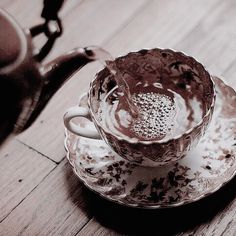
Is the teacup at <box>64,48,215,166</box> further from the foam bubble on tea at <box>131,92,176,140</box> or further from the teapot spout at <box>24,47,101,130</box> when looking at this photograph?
the teapot spout at <box>24,47,101,130</box>

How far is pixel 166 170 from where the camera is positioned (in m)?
0.80

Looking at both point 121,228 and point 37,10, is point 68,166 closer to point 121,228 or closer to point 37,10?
A: point 121,228

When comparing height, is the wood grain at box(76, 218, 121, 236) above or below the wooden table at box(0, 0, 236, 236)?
below

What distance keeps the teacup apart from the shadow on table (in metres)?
0.07

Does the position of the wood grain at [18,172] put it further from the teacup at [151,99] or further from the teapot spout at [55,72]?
the teapot spout at [55,72]

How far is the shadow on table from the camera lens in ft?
2.53

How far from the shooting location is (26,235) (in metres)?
0.79

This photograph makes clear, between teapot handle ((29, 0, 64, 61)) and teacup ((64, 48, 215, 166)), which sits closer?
teapot handle ((29, 0, 64, 61))

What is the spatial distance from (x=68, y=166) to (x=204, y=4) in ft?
1.22

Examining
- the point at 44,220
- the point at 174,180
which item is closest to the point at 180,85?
the point at 174,180

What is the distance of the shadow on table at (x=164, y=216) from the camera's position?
0.77m

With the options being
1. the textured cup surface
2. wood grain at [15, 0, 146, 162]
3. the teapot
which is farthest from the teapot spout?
wood grain at [15, 0, 146, 162]

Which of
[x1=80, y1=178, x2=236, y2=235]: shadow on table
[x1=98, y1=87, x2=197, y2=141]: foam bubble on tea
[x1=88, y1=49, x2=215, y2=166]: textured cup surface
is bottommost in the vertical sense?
[x1=80, y1=178, x2=236, y2=235]: shadow on table

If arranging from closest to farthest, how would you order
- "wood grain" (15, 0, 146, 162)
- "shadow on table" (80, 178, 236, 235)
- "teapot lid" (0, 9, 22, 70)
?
"teapot lid" (0, 9, 22, 70)
"shadow on table" (80, 178, 236, 235)
"wood grain" (15, 0, 146, 162)
